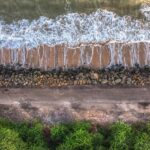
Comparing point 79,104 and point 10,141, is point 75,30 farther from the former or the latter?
point 10,141

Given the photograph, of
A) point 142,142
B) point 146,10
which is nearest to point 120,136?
point 142,142

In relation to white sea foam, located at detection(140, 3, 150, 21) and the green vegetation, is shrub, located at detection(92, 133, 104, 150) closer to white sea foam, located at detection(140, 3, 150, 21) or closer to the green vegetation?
the green vegetation

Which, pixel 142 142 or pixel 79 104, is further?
pixel 79 104

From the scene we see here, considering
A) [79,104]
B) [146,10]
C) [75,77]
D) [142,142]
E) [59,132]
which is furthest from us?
[146,10]

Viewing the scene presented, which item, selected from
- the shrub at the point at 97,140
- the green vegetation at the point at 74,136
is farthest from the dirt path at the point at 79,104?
the shrub at the point at 97,140

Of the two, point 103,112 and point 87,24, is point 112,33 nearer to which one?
point 87,24

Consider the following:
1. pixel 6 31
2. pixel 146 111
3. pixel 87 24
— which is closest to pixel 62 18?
pixel 87 24

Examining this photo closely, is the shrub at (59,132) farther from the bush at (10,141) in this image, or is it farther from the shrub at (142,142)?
the shrub at (142,142)
